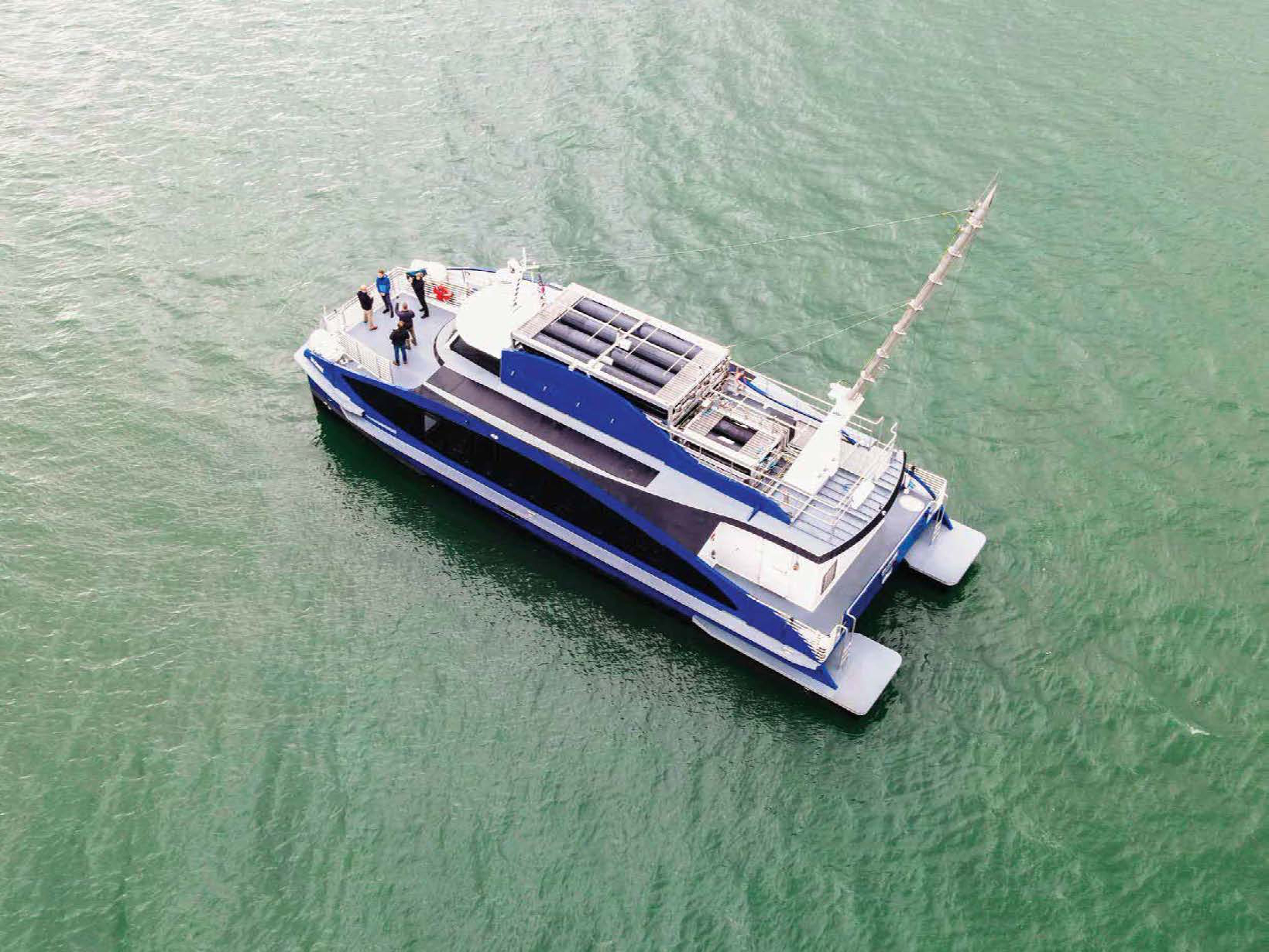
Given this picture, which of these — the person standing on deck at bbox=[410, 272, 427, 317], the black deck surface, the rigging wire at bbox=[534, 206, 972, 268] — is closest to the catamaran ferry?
the black deck surface

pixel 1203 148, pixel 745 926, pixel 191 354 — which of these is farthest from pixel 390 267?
pixel 1203 148

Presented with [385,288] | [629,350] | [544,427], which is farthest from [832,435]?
[385,288]

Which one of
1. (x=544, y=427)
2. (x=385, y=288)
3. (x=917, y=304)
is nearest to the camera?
(x=917, y=304)

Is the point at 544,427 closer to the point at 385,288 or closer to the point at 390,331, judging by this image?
the point at 390,331

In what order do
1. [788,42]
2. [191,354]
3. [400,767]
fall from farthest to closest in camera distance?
[788,42]
[191,354]
[400,767]

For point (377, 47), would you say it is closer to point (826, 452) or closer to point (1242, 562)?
point (826, 452)

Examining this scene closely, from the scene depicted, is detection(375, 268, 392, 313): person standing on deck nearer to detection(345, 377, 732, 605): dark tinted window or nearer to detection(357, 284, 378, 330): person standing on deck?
detection(357, 284, 378, 330): person standing on deck
